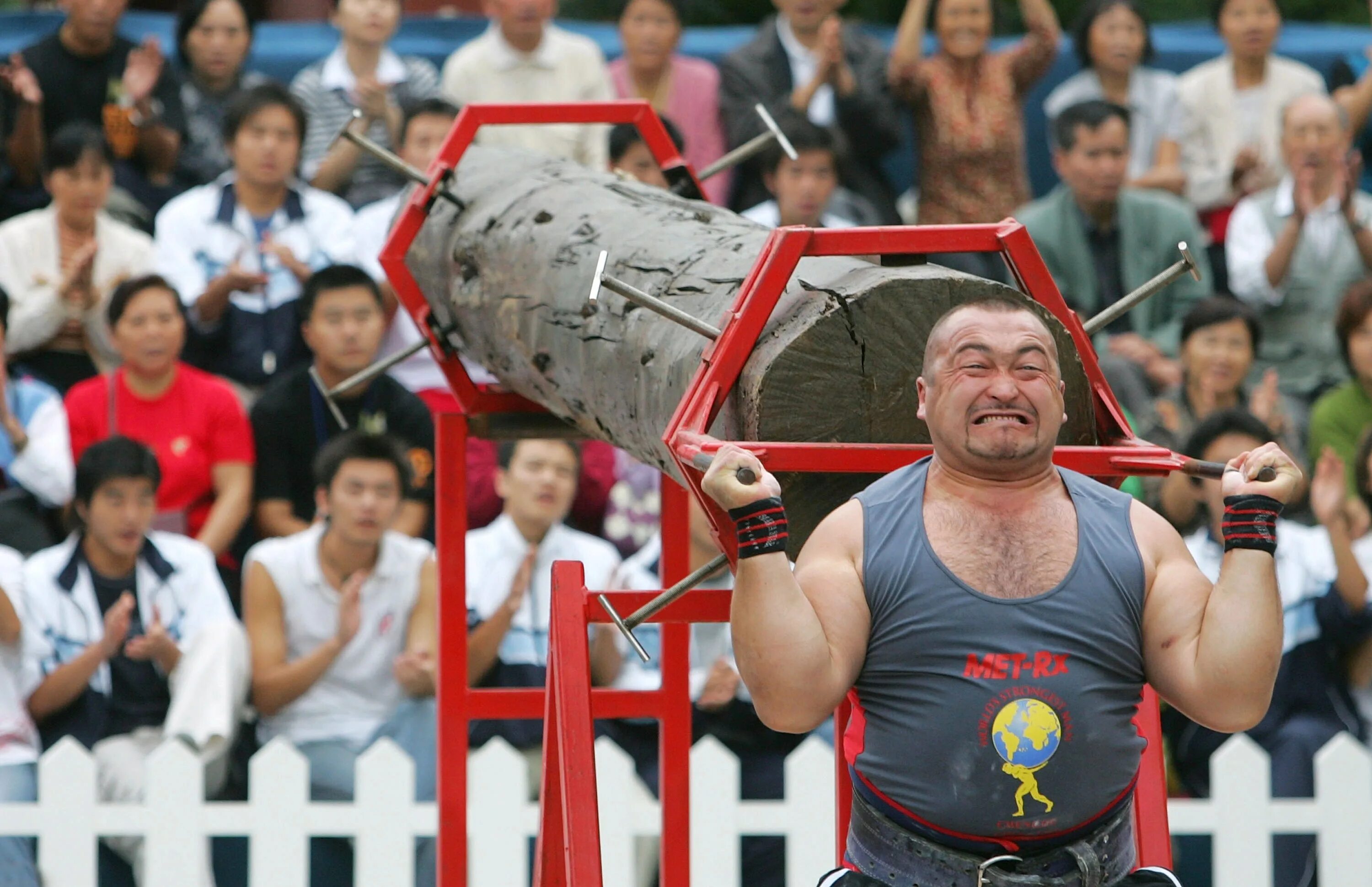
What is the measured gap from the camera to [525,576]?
194 inches

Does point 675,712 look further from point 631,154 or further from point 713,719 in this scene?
point 631,154

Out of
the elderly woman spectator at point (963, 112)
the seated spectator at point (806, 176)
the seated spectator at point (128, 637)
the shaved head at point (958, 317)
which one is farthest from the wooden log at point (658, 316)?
the elderly woman spectator at point (963, 112)

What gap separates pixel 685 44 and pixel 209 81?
2199mm

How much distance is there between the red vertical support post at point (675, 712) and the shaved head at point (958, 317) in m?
1.22

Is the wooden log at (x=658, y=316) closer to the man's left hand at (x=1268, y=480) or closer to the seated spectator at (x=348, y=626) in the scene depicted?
the man's left hand at (x=1268, y=480)

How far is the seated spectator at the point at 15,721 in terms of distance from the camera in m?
4.28

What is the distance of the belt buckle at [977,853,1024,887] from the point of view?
2195 millimetres

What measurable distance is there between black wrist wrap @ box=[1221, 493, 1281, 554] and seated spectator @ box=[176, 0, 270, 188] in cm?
513

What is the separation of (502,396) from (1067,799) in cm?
154

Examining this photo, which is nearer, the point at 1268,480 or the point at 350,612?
the point at 1268,480

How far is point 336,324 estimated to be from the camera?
5.54 m

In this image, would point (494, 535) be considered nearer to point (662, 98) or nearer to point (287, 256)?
point (287, 256)

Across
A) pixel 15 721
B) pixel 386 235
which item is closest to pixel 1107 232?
pixel 386 235

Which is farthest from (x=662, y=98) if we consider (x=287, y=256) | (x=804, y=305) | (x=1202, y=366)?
(x=804, y=305)
